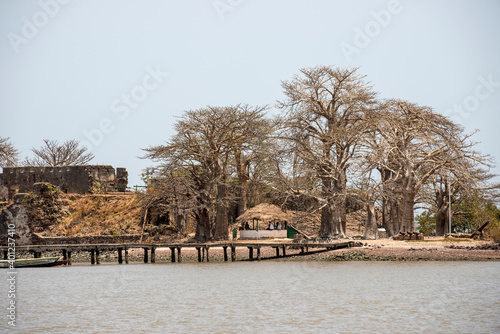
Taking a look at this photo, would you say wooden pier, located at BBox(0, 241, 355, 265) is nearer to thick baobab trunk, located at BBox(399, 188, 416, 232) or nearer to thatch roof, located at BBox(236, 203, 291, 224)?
thatch roof, located at BBox(236, 203, 291, 224)

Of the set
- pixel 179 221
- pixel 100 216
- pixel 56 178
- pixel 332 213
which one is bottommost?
pixel 179 221

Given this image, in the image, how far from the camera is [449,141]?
135 ft

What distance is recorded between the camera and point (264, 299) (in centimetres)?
2253

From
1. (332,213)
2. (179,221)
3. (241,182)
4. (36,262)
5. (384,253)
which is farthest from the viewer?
(241,182)

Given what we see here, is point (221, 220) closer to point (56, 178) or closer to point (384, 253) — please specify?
point (384, 253)

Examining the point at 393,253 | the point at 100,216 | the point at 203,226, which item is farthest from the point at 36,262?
the point at 393,253

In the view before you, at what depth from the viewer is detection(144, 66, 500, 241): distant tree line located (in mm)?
41469

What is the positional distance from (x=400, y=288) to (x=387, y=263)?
9417 millimetres

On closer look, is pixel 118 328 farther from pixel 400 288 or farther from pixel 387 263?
pixel 387 263

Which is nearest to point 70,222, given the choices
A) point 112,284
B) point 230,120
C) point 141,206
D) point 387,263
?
point 141,206

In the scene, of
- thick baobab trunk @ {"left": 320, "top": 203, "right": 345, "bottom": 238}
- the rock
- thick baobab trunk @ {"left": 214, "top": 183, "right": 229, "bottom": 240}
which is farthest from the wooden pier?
the rock

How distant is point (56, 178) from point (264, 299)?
111ft

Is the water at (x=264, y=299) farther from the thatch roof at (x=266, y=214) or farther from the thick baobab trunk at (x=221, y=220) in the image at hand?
the thick baobab trunk at (x=221, y=220)

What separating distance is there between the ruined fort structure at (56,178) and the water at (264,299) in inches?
717
